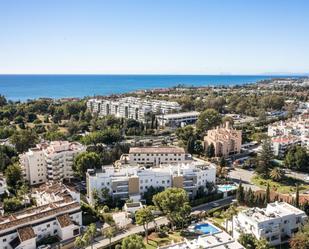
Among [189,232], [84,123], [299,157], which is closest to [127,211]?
[189,232]

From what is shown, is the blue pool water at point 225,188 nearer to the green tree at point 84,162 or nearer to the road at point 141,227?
the road at point 141,227

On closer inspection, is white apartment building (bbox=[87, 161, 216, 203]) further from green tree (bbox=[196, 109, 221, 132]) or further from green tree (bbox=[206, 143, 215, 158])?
green tree (bbox=[196, 109, 221, 132])

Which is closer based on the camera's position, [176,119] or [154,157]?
[154,157]

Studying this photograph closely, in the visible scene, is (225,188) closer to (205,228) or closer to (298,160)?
(205,228)

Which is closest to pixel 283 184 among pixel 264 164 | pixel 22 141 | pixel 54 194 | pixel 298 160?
pixel 264 164

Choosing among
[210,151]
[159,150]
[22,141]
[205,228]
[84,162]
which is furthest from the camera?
[22,141]
